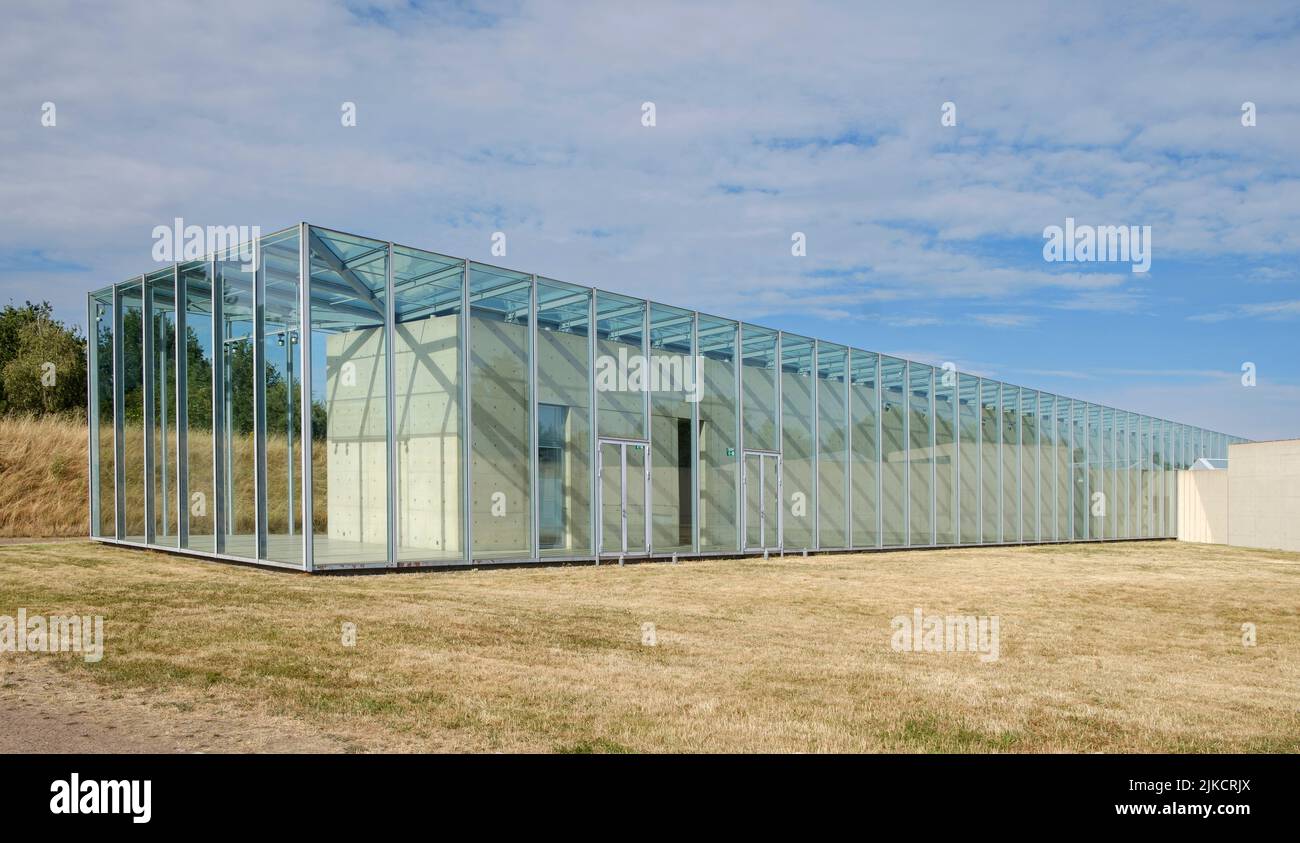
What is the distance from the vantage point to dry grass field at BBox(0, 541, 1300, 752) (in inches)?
246

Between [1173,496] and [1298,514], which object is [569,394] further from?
[1173,496]

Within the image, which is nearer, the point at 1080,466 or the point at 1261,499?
the point at 1080,466

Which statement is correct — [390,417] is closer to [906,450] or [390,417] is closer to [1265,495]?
[906,450]

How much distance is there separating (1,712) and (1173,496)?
5131 cm

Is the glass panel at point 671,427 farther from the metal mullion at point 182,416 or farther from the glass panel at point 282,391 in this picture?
the metal mullion at point 182,416

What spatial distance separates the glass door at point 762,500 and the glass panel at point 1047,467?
17137mm

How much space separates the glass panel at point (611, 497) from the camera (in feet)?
66.7

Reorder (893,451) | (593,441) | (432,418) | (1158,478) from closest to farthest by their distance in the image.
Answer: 1. (432,418)
2. (593,441)
3. (893,451)
4. (1158,478)

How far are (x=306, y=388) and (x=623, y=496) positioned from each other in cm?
753

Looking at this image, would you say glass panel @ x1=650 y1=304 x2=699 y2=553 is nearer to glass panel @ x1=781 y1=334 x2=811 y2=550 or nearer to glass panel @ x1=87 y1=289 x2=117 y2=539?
glass panel @ x1=781 y1=334 x2=811 y2=550

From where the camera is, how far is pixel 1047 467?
37.8 m

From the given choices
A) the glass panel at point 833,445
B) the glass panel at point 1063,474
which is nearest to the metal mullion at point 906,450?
the glass panel at point 833,445

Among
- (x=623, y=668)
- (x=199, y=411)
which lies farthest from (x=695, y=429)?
(x=623, y=668)

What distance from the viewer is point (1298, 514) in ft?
133
